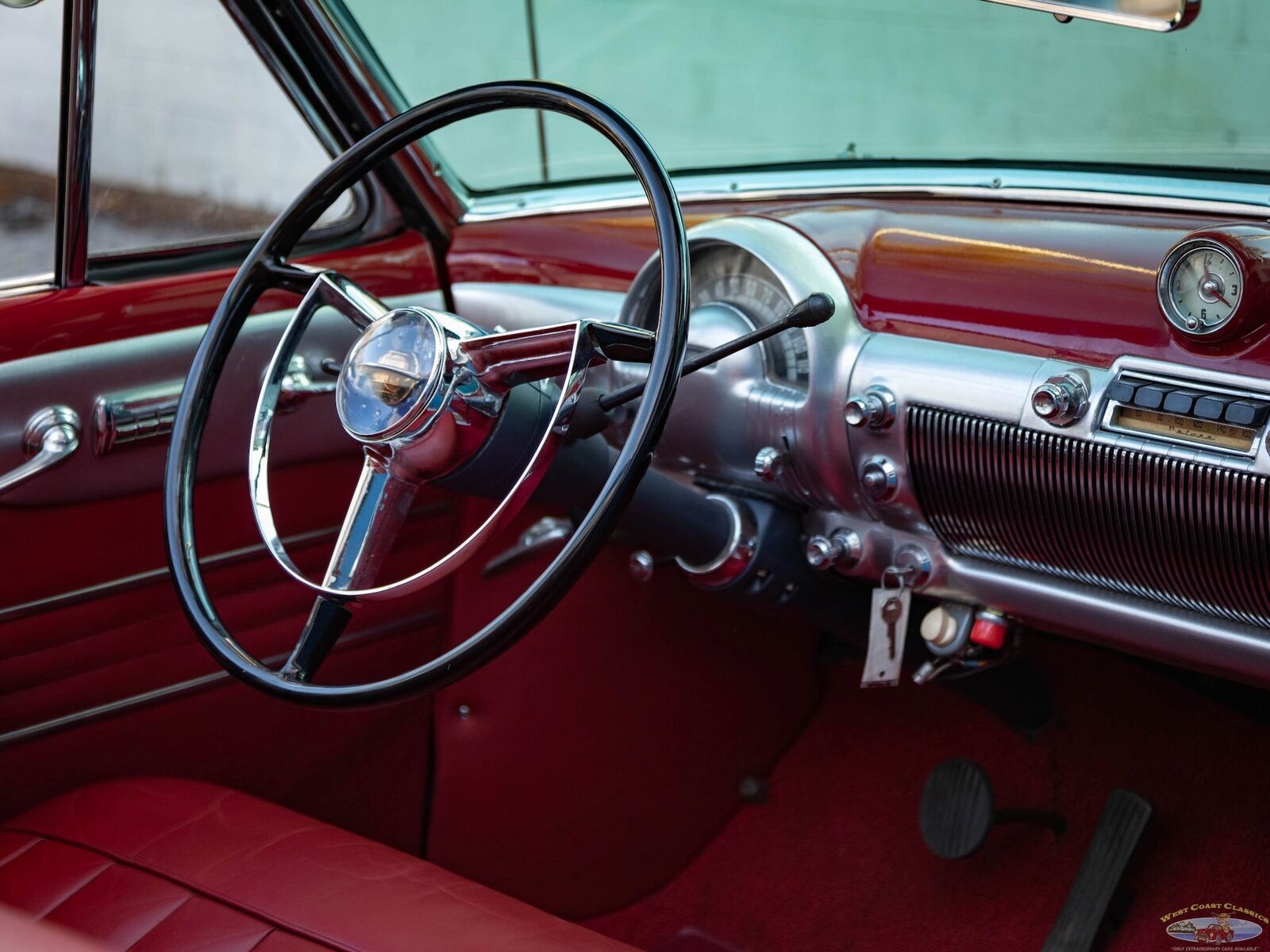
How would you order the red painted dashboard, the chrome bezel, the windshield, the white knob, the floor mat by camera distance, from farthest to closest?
the floor mat, the white knob, the windshield, the red painted dashboard, the chrome bezel

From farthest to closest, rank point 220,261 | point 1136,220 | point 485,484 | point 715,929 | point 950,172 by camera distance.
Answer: point 715,929, point 220,261, point 950,172, point 1136,220, point 485,484

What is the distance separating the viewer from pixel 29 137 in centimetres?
153

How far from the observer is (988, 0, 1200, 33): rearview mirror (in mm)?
1007

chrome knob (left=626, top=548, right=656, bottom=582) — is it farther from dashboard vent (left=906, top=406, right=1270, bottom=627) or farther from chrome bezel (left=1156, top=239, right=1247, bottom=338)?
chrome bezel (left=1156, top=239, right=1247, bottom=338)

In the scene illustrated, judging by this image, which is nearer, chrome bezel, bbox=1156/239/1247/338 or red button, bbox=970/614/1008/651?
chrome bezel, bbox=1156/239/1247/338

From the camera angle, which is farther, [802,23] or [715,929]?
[715,929]

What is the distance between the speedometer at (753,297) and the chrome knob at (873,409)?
0.10 meters

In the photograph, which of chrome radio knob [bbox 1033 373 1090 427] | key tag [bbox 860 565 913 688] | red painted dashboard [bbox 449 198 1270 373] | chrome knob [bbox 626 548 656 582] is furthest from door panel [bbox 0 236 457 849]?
chrome radio knob [bbox 1033 373 1090 427]

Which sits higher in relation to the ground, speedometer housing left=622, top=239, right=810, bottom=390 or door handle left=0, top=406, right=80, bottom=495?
speedometer housing left=622, top=239, right=810, bottom=390

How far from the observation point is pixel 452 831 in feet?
6.34

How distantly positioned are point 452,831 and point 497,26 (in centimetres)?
119

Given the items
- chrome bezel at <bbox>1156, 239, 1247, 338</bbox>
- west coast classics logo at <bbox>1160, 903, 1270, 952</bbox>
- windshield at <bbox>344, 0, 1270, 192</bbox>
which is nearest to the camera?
chrome bezel at <bbox>1156, 239, 1247, 338</bbox>

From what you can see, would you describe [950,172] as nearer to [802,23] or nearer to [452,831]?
[802,23]

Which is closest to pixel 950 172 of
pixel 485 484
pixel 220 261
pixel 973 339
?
pixel 973 339
